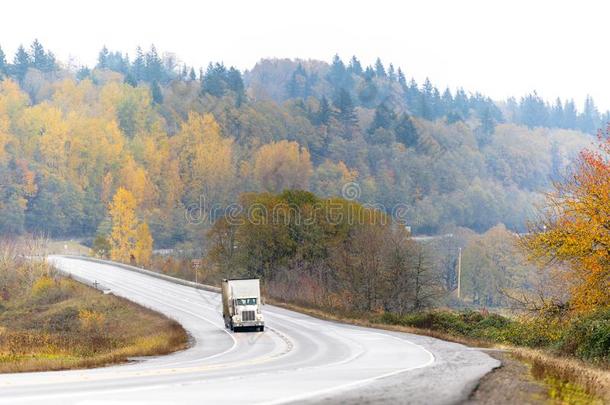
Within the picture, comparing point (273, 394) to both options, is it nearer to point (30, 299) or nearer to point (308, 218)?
point (30, 299)

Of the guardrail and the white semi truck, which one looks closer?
the white semi truck

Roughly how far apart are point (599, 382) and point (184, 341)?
93.0ft

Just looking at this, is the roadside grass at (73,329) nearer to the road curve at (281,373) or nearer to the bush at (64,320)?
the bush at (64,320)

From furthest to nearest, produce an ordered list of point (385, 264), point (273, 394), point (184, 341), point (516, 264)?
1. point (516, 264)
2. point (385, 264)
3. point (184, 341)
4. point (273, 394)

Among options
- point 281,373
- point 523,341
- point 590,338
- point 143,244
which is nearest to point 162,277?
point 523,341

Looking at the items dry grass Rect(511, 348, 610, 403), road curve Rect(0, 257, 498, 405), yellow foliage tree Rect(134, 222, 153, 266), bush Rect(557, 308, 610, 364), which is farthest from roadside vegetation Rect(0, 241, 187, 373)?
yellow foliage tree Rect(134, 222, 153, 266)

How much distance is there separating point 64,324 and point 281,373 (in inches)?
2010

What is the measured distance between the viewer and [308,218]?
9662 centimetres

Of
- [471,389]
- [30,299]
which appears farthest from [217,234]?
[471,389]

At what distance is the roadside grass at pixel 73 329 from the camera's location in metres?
31.3

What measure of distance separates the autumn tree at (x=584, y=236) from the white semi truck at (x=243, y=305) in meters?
16.7

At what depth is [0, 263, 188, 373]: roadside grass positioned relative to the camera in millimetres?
31312

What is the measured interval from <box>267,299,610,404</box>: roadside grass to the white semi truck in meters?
8.33

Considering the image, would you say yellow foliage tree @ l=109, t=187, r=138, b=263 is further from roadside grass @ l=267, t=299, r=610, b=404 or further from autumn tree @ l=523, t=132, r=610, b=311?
autumn tree @ l=523, t=132, r=610, b=311
